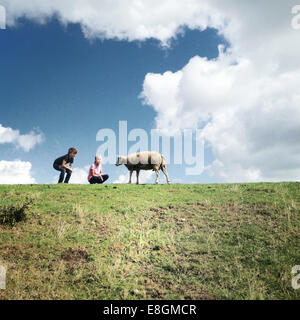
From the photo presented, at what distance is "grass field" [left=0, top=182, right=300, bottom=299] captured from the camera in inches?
265

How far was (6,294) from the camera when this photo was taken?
6.63 meters

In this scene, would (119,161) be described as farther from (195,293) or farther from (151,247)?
(195,293)

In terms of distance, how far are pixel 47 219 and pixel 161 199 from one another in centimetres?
522

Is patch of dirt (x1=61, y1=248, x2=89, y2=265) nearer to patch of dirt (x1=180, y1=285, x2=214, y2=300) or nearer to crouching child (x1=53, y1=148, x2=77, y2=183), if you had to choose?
patch of dirt (x1=180, y1=285, x2=214, y2=300)

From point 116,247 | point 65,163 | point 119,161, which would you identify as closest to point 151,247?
point 116,247

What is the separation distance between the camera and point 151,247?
8.49 m

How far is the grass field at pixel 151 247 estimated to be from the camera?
265 inches

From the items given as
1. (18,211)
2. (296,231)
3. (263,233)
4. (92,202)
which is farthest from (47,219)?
(296,231)

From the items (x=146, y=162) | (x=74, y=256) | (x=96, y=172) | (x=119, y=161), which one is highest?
(x=119, y=161)

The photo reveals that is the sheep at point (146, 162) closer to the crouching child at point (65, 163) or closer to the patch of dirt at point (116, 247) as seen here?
the crouching child at point (65, 163)

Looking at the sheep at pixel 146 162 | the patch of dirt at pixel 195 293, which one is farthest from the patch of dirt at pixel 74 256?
the sheep at pixel 146 162

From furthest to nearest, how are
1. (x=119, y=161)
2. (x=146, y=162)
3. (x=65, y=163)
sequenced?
(x=119, y=161) → (x=146, y=162) → (x=65, y=163)

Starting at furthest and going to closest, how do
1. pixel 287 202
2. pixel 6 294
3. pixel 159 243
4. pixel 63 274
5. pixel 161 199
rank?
pixel 161 199
pixel 287 202
pixel 159 243
pixel 63 274
pixel 6 294
